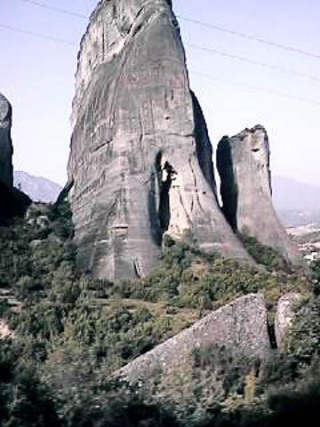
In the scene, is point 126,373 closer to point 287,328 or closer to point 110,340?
point 287,328

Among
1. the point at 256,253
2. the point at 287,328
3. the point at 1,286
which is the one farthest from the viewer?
the point at 256,253

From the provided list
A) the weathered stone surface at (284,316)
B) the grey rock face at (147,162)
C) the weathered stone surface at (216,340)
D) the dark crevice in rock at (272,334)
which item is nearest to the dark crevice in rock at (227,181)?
the grey rock face at (147,162)

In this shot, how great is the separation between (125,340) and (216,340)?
12.9 meters

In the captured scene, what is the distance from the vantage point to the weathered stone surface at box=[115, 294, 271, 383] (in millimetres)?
12195

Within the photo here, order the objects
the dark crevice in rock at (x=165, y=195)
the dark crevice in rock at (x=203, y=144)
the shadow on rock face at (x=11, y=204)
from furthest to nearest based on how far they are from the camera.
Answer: the shadow on rock face at (x=11, y=204) → the dark crevice in rock at (x=203, y=144) → the dark crevice in rock at (x=165, y=195)

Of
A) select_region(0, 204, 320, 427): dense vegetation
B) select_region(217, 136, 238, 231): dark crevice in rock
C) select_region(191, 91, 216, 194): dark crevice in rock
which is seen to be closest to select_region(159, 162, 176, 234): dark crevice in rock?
select_region(0, 204, 320, 427): dense vegetation

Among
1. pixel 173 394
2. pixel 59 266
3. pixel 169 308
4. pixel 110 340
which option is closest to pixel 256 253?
pixel 59 266

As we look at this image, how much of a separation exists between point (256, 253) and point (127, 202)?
367 inches

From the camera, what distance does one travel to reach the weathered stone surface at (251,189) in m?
52.8

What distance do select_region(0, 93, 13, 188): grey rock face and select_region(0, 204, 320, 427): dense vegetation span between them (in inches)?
155

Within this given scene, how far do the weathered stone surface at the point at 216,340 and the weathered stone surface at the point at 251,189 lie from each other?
38.4 metres

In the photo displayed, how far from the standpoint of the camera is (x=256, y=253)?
5012 centimetres

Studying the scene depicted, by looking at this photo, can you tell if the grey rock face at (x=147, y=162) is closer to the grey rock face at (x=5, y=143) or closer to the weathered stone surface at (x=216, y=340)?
the grey rock face at (x=5, y=143)

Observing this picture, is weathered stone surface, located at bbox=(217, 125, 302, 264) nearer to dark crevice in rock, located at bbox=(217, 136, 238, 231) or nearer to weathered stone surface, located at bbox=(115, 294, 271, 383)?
dark crevice in rock, located at bbox=(217, 136, 238, 231)
